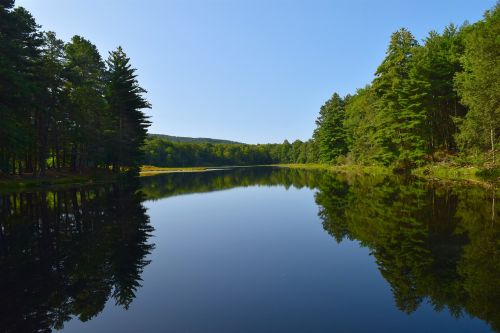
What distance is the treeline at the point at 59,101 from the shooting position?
29.3 metres

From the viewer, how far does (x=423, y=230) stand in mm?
13281

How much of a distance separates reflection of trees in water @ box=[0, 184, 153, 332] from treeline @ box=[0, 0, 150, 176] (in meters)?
14.5

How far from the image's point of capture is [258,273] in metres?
9.48

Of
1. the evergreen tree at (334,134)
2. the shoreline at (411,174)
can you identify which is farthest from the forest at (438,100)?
the evergreen tree at (334,134)

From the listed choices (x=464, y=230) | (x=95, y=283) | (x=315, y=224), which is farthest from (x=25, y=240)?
(x=464, y=230)

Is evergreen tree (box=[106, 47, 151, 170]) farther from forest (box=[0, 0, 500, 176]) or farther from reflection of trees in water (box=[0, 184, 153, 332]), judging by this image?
reflection of trees in water (box=[0, 184, 153, 332])

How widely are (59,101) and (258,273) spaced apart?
38447mm

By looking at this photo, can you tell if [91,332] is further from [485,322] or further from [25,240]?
[25,240]

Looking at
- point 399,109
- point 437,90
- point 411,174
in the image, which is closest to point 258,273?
point 411,174

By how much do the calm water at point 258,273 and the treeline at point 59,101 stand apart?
1669 centimetres

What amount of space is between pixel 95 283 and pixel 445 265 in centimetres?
927

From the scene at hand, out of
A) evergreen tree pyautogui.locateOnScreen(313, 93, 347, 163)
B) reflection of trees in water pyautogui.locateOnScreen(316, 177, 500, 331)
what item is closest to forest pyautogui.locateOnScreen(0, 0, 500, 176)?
reflection of trees in water pyautogui.locateOnScreen(316, 177, 500, 331)

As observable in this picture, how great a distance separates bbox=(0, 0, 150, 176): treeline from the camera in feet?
96.1

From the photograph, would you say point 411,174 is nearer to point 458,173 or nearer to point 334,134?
point 458,173
